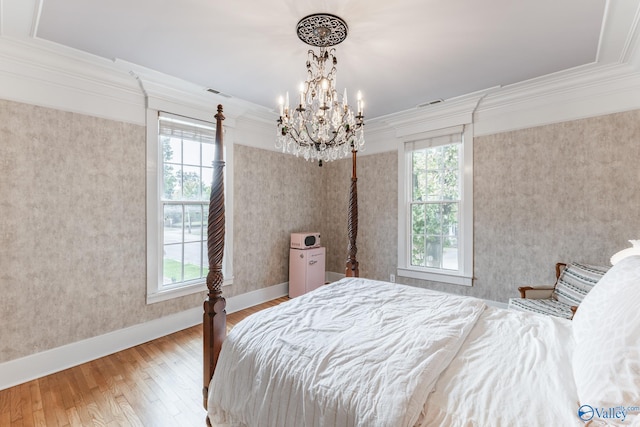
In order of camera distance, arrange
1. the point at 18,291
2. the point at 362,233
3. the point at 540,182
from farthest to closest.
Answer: the point at 362,233
the point at 540,182
the point at 18,291

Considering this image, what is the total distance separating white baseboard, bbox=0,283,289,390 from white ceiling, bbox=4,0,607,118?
8.47 ft

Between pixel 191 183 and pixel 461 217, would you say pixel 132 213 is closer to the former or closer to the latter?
pixel 191 183

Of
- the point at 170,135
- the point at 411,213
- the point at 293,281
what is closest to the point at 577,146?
the point at 411,213

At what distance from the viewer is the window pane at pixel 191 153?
131 inches

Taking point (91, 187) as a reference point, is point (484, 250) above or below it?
below

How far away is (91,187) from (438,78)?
3.58 meters

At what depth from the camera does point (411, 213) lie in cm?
410

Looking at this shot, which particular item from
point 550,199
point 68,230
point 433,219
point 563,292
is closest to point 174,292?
point 68,230

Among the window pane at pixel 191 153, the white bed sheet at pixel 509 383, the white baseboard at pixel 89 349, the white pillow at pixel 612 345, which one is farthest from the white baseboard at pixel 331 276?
the white pillow at pixel 612 345

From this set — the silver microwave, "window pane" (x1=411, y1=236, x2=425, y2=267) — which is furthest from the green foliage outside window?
the silver microwave

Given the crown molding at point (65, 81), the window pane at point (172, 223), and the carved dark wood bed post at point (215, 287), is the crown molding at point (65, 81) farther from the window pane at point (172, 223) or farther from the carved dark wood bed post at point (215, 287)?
the carved dark wood bed post at point (215, 287)

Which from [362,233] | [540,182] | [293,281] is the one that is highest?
[540,182]

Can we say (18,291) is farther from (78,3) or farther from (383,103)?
(383,103)

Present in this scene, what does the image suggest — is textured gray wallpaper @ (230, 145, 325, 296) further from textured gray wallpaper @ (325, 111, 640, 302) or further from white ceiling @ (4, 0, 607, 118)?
textured gray wallpaper @ (325, 111, 640, 302)
